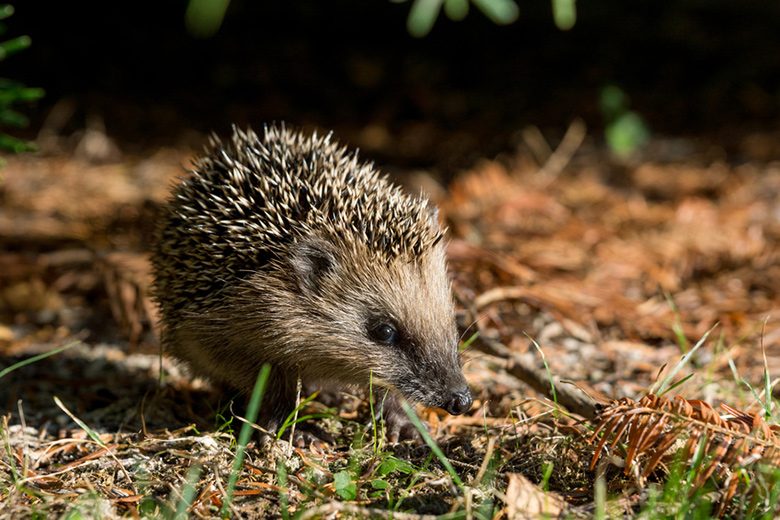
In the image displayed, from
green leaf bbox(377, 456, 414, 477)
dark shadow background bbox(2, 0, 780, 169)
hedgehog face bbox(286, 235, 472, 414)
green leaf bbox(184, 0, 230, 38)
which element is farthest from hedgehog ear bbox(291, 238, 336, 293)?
dark shadow background bbox(2, 0, 780, 169)

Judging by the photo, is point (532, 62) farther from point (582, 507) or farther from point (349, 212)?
point (582, 507)

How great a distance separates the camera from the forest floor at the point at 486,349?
3.37 meters

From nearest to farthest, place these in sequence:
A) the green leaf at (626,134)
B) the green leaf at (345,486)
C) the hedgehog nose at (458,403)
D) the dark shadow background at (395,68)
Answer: the green leaf at (345,486) < the hedgehog nose at (458,403) < the green leaf at (626,134) < the dark shadow background at (395,68)

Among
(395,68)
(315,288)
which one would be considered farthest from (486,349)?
(395,68)

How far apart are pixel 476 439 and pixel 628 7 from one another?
9451mm

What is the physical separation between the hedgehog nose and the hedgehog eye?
470 mm

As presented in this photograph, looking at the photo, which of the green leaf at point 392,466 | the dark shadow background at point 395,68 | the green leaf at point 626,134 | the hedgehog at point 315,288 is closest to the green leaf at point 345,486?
the green leaf at point 392,466

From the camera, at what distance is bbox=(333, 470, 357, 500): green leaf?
335cm

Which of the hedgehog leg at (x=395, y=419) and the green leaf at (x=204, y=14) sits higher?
the green leaf at (x=204, y=14)

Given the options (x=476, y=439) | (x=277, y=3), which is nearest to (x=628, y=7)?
(x=277, y=3)

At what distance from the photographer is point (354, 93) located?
11.9 metres

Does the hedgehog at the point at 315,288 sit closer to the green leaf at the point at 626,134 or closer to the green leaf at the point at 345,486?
the green leaf at the point at 345,486

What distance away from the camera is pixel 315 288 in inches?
172

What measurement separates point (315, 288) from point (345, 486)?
127 centimetres
